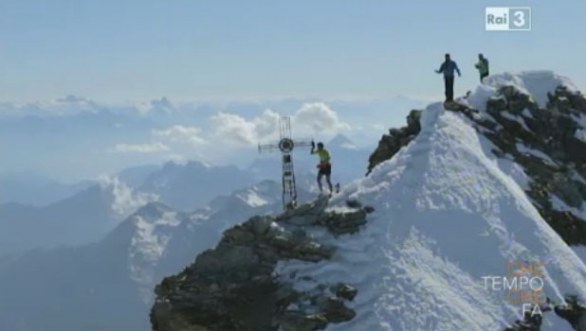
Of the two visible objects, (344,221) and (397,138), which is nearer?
(344,221)

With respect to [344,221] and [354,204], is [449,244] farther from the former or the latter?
[344,221]

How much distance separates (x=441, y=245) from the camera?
38.3 m

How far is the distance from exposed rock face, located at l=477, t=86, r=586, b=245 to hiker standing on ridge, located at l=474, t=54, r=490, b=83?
16.7ft

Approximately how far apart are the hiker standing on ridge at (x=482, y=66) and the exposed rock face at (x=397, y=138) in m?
8.93

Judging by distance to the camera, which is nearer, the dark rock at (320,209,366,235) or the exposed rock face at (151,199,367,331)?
the exposed rock face at (151,199,367,331)

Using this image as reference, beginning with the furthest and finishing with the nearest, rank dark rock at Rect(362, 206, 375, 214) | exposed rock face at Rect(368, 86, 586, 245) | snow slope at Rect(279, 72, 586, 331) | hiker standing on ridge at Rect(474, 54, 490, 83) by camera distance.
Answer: hiker standing on ridge at Rect(474, 54, 490, 83), exposed rock face at Rect(368, 86, 586, 245), dark rock at Rect(362, 206, 375, 214), snow slope at Rect(279, 72, 586, 331)

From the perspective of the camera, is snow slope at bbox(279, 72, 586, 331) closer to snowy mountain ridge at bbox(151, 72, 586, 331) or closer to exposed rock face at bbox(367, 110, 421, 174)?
A: snowy mountain ridge at bbox(151, 72, 586, 331)

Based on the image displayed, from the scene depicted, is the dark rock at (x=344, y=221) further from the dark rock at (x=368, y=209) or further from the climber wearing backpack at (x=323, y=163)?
the climber wearing backpack at (x=323, y=163)

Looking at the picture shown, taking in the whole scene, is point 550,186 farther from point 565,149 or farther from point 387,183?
point 387,183

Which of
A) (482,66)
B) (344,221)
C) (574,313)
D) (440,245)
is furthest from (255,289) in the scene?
(482,66)

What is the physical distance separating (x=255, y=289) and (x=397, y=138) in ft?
69.9

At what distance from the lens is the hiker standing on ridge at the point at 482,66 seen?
5919cm

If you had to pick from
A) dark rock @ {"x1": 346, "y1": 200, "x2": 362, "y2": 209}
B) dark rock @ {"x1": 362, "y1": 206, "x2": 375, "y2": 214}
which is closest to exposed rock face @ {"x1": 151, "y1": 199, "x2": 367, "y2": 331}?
dark rock @ {"x1": 362, "y1": 206, "x2": 375, "y2": 214}

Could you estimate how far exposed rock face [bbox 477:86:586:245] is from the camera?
4644cm
